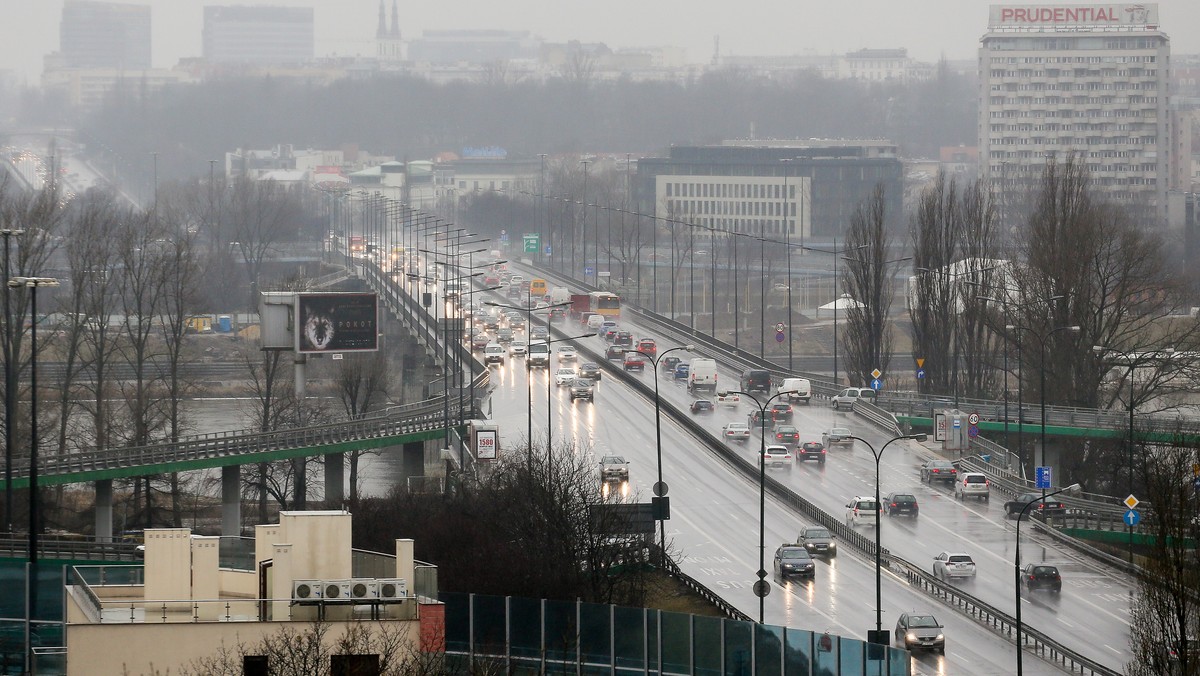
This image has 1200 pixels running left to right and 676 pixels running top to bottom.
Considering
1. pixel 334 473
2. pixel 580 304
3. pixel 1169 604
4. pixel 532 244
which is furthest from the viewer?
pixel 532 244

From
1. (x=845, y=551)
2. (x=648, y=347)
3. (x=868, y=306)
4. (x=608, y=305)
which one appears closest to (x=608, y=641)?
(x=845, y=551)

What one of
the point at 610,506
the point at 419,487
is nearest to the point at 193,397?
the point at 419,487

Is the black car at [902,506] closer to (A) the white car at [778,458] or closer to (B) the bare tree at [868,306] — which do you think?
(A) the white car at [778,458]

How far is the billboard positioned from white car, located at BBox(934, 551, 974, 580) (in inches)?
1051

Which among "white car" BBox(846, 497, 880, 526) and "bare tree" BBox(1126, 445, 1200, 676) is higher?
"bare tree" BBox(1126, 445, 1200, 676)

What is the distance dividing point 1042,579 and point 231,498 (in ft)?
95.5

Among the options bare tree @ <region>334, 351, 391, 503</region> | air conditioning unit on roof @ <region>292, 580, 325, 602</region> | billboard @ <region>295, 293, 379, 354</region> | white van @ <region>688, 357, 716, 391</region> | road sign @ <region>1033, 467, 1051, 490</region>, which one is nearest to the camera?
air conditioning unit on roof @ <region>292, 580, 325, 602</region>

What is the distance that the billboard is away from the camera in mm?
75750

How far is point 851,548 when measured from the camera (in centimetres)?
6375

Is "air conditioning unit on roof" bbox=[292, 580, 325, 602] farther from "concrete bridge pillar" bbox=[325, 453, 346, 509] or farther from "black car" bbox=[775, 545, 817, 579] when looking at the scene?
"concrete bridge pillar" bbox=[325, 453, 346, 509]

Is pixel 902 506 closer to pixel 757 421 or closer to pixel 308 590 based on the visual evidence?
pixel 757 421

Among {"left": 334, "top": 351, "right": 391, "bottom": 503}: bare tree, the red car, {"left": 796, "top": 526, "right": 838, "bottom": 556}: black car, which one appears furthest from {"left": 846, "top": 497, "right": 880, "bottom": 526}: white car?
the red car

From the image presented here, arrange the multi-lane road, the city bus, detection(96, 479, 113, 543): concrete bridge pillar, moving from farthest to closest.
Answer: the city bus, detection(96, 479, 113, 543): concrete bridge pillar, the multi-lane road

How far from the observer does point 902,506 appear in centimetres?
6862
